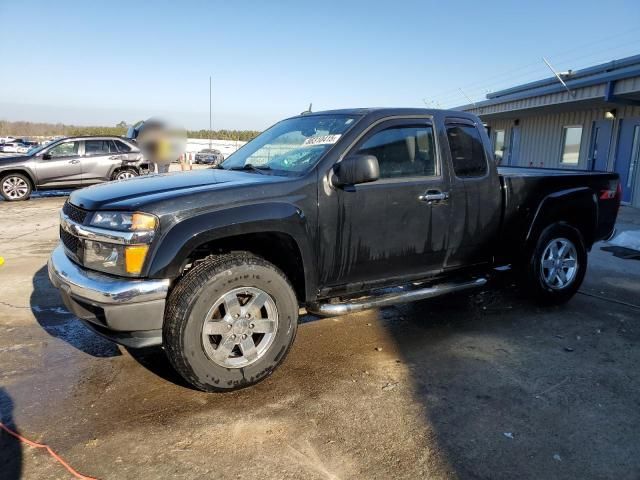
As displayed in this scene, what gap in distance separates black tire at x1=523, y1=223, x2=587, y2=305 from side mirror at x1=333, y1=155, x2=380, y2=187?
2.26 meters

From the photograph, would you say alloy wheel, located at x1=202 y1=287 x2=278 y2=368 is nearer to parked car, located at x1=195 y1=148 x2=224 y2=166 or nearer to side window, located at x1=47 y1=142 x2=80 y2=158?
side window, located at x1=47 y1=142 x2=80 y2=158

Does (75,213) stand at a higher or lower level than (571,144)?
lower

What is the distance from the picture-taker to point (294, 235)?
3.51 meters

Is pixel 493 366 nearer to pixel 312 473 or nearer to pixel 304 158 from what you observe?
pixel 312 473

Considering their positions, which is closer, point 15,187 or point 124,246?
point 124,246

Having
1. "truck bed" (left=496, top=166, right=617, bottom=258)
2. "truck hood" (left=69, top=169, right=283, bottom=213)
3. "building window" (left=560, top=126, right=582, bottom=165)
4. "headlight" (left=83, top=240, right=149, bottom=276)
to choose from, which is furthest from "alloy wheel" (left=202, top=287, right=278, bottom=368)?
"building window" (left=560, top=126, right=582, bottom=165)

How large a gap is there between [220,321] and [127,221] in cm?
84

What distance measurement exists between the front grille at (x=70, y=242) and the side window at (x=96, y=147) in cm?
1204

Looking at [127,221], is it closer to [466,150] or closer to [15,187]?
[466,150]

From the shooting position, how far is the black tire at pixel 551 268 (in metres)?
4.96

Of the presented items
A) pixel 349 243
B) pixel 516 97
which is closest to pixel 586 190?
pixel 349 243

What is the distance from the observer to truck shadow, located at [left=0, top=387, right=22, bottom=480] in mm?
2562

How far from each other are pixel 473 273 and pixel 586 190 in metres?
1.63

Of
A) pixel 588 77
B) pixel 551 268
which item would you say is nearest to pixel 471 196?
pixel 551 268
